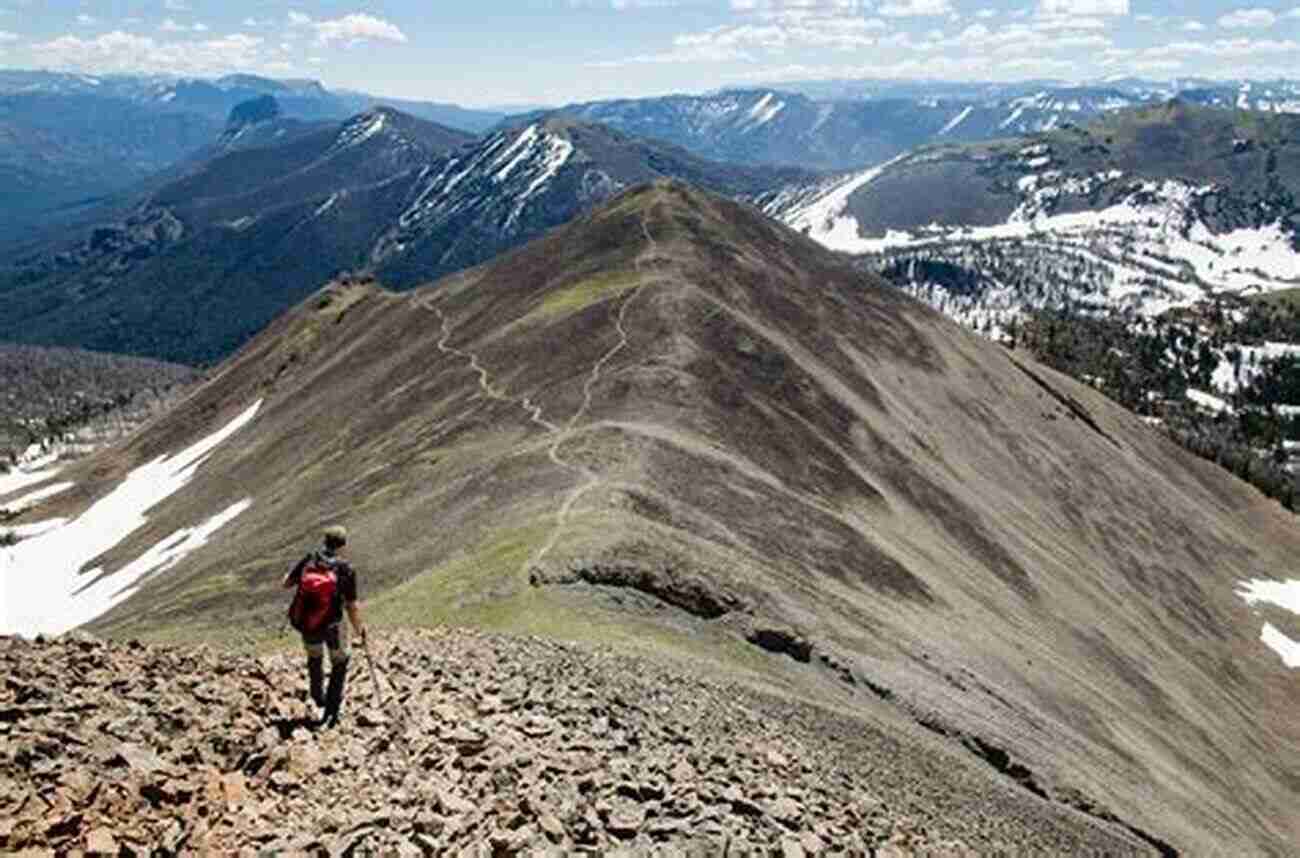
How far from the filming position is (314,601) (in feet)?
96.9

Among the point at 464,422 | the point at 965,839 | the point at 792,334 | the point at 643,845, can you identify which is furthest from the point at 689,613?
the point at 792,334

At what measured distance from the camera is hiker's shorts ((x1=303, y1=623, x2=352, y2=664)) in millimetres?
29156

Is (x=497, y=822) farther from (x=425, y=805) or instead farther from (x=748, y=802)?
(x=748, y=802)

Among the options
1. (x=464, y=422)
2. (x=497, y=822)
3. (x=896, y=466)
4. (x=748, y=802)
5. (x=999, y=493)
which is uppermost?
(x=497, y=822)

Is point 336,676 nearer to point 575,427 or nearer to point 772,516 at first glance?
point 772,516

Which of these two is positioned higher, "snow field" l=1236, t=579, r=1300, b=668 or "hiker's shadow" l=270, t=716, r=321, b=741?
"hiker's shadow" l=270, t=716, r=321, b=741

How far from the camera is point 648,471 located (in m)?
69.2

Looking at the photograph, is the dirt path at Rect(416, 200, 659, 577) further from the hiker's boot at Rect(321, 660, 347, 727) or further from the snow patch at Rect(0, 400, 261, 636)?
the snow patch at Rect(0, 400, 261, 636)

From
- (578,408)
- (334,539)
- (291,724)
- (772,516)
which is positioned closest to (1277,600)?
(578,408)

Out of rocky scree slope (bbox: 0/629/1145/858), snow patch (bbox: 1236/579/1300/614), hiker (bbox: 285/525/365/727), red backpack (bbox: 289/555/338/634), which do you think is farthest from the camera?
snow patch (bbox: 1236/579/1300/614)

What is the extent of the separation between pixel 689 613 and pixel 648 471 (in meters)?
18.6

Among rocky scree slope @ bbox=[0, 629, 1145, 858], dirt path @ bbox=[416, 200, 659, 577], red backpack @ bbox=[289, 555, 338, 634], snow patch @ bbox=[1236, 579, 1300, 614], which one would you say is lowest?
snow patch @ bbox=[1236, 579, 1300, 614]

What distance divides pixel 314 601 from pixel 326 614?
0.42 m

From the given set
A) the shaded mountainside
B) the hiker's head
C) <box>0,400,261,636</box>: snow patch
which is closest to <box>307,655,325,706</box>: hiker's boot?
the hiker's head
